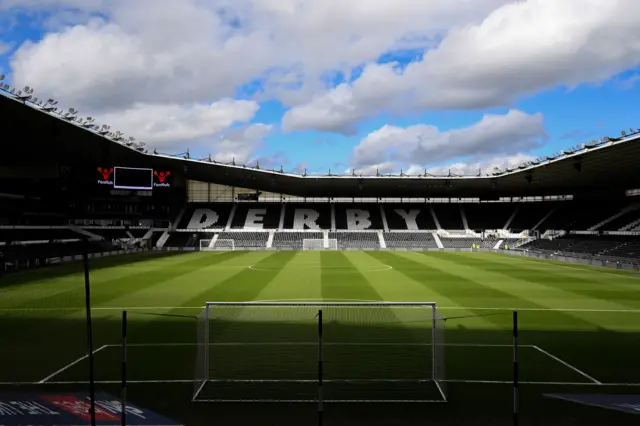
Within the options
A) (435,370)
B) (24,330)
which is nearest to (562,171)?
(435,370)

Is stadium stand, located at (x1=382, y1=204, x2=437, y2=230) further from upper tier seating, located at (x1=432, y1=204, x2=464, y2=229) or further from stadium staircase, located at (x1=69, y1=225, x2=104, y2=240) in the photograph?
stadium staircase, located at (x1=69, y1=225, x2=104, y2=240)

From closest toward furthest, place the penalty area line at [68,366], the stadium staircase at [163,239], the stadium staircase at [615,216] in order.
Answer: the penalty area line at [68,366] → the stadium staircase at [615,216] → the stadium staircase at [163,239]

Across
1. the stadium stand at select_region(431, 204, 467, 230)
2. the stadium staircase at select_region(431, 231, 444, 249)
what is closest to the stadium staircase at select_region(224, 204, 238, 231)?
the stadium staircase at select_region(431, 231, 444, 249)

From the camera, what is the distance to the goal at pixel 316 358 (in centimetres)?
1023

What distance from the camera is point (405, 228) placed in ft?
239

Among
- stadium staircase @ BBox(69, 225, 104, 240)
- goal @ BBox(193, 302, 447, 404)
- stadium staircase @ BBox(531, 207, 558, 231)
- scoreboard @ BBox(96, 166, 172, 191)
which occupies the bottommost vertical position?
goal @ BBox(193, 302, 447, 404)

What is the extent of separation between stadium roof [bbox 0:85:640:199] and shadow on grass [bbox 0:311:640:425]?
20088mm

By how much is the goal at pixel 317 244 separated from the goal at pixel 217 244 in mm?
9362

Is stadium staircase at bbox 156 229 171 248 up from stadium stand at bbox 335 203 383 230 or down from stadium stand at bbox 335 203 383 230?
down

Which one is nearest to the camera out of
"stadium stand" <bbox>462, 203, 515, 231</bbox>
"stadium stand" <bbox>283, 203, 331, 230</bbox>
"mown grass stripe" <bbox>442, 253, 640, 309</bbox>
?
"mown grass stripe" <bbox>442, 253, 640, 309</bbox>

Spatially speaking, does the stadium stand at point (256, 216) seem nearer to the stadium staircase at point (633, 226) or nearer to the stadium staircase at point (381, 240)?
the stadium staircase at point (381, 240)

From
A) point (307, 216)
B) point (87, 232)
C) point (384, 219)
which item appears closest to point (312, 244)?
point (307, 216)

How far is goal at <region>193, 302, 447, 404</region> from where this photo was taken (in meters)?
10.2

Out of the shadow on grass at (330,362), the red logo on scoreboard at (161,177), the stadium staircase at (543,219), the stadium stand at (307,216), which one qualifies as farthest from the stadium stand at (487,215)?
the shadow on grass at (330,362)
